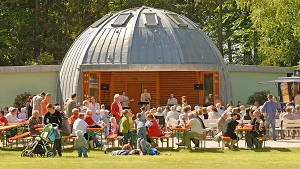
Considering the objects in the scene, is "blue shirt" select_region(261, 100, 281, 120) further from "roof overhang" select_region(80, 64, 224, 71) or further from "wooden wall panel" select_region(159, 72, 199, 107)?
"wooden wall panel" select_region(159, 72, 199, 107)

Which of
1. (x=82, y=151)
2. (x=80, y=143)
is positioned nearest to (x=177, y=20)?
(x=82, y=151)

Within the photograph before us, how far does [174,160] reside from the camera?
21.7 meters

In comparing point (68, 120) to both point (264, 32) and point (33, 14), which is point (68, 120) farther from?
point (33, 14)

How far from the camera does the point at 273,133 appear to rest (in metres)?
29.5

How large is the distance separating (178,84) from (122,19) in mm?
4479

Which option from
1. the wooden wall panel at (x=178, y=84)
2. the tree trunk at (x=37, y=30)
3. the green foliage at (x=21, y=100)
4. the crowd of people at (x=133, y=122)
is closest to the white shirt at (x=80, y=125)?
the crowd of people at (x=133, y=122)

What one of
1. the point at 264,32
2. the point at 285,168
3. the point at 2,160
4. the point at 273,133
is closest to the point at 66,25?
the point at 264,32

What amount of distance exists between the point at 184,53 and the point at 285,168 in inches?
874

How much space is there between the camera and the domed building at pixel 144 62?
133 ft

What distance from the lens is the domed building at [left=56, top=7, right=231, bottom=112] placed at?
40.5 meters

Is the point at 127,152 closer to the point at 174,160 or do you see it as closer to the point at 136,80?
the point at 174,160

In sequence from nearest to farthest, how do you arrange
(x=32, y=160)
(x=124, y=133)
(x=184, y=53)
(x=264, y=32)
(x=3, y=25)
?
(x=32, y=160), (x=124, y=133), (x=184, y=53), (x=264, y=32), (x=3, y=25)

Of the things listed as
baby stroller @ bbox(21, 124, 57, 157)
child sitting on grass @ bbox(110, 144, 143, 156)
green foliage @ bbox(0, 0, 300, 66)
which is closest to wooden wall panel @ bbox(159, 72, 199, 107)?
green foliage @ bbox(0, 0, 300, 66)

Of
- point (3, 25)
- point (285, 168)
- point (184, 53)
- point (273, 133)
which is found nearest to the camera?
point (285, 168)
